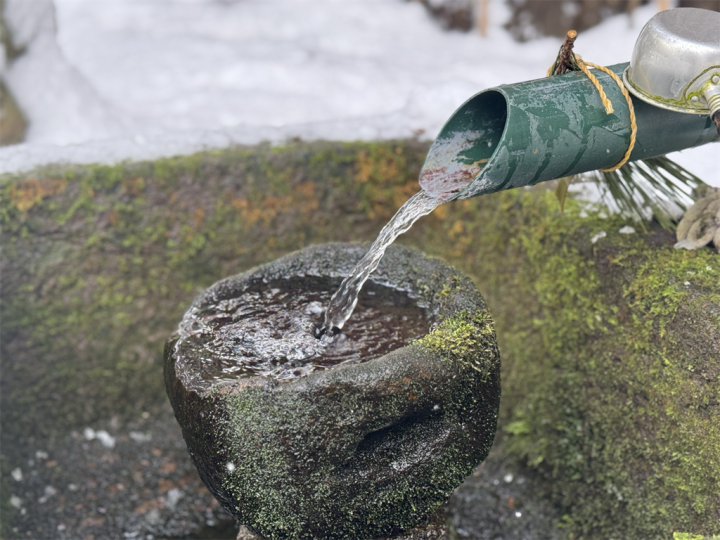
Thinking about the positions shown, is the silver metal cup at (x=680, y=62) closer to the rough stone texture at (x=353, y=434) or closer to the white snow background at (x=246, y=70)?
the rough stone texture at (x=353, y=434)

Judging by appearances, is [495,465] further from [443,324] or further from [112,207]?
[112,207]

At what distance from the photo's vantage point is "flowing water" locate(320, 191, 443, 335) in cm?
195

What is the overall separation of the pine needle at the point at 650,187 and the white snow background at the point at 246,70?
415 mm

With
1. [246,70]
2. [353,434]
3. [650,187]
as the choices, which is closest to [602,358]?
[650,187]

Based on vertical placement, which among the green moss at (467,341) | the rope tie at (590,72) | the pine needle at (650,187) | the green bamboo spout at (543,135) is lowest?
the green moss at (467,341)

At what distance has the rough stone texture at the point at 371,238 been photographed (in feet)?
7.15

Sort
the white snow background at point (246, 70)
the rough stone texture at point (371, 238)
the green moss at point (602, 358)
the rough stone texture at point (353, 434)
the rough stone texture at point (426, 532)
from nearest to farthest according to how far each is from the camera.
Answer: the rough stone texture at point (353, 434) < the rough stone texture at point (426, 532) < the green moss at point (602, 358) < the rough stone texture at point (371, 238) < the white snow background at point (246, 70)

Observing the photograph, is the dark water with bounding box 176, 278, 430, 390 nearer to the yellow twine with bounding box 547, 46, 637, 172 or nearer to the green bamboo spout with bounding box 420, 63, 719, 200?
the green bamboo spout with bounding box 420, 63, 719, 200

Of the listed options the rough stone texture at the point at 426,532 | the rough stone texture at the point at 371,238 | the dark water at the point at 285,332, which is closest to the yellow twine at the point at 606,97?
the rough stone texture at the point at 371,238

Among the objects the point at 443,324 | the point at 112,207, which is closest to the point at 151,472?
the point at 112,207

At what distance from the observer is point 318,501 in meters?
1.68

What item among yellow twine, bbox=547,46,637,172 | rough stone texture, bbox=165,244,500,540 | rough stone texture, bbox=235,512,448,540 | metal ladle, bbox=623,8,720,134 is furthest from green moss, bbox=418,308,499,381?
metal ladle, bbox=623,8,720,134

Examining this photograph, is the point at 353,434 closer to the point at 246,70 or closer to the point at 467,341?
the point at 467,341

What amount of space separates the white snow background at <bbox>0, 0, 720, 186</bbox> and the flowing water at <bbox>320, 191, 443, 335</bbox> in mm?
1298
